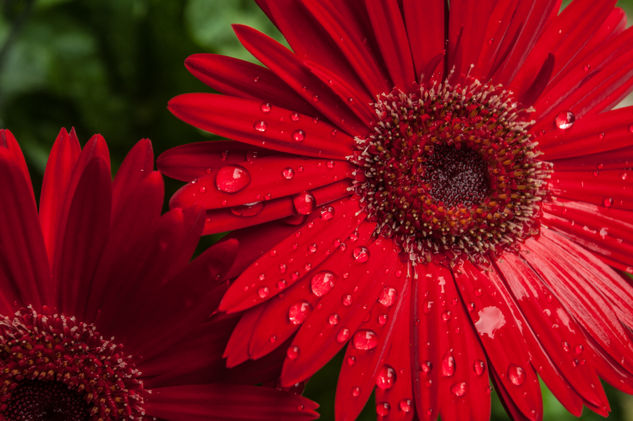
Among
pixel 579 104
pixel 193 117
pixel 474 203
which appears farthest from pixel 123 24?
pixel 579 104

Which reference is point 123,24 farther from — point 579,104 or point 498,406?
point 498,406

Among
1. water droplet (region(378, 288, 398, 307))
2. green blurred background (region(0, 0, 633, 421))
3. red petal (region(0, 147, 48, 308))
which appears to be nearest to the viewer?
red petal (region(0, 147, 48, 308))

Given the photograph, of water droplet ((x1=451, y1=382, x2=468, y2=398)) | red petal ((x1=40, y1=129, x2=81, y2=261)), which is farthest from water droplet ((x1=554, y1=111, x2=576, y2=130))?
red petal ((x1=40, y1=129, x2=81, y2=261))

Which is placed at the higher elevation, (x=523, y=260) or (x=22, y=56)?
(x=22, y=56)

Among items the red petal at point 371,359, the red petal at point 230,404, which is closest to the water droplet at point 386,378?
the red petal at point 371,359

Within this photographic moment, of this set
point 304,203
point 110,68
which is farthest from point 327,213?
point 110,68

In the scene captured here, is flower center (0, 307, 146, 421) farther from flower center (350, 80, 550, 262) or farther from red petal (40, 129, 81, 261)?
flower center (350, 80, 550, 262)

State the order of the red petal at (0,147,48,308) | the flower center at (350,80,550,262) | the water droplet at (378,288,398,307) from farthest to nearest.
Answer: the flower center at (350,80,550,262)
the water droplet at (378,288,398,307)
the red petal at (0,147,48,308)

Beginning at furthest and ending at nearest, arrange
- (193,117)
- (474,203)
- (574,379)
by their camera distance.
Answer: (474,203) < (574,379) < (193,117)
